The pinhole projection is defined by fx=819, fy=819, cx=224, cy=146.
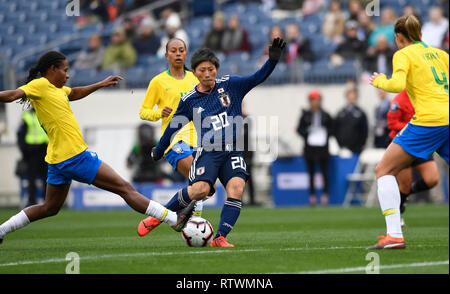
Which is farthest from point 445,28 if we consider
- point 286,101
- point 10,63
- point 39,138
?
point 10,63

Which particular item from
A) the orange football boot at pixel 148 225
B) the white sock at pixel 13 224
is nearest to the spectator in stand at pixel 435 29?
the orange football boot at pixel 148 225

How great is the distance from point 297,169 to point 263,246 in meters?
10.3

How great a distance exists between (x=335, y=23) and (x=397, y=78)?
45.5ft

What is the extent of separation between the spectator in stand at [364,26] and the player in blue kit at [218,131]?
11.7 m

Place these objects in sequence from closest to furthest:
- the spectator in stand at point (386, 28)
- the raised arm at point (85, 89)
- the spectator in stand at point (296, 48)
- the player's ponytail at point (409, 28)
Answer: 1. the player's ponytail at point (409, 28)
2. the raised arm at point (85, 89)
3. the spectator in stand at point (386, 28)
4. the spectator in stand at point (296, 48)

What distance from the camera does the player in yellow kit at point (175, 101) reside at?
959 cm

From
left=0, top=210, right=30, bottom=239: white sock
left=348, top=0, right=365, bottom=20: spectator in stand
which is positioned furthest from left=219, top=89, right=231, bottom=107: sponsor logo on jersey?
left=348, top=0, right=365, bottom=20: spectator in stand

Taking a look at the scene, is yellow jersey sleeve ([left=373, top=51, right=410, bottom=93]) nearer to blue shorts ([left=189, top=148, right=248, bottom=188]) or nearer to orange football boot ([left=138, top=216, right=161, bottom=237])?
blue shorts ([left=189, top=148, right=248, bottom=188])

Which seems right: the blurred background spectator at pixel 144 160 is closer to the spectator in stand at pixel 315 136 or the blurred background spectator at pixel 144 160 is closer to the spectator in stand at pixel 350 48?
the spectator in stand at pixel 315 136

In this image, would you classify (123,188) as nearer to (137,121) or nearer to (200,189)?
(200,189)

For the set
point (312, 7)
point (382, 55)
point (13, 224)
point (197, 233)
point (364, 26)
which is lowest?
point (197, 233)

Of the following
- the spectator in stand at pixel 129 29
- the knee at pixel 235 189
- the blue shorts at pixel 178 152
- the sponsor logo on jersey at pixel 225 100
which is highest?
the spectator in stand at pixel 129 29

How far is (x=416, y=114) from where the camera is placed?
7492 mm

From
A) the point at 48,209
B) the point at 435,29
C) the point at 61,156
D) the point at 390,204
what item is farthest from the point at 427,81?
the point at 435,29
